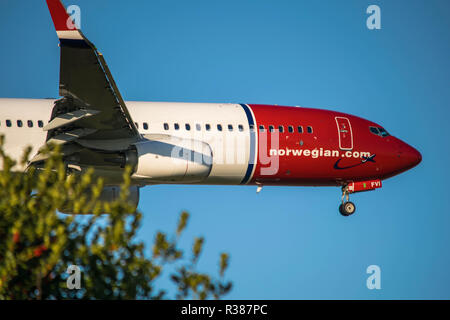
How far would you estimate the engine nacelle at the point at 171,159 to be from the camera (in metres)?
20.4

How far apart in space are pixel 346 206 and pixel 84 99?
448 inches

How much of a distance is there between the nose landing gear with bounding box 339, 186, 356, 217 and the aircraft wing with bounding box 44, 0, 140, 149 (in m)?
9.13

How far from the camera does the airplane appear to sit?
64.0 ft

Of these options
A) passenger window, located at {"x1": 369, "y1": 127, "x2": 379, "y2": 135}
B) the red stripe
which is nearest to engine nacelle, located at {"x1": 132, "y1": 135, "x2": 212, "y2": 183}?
the red stripe

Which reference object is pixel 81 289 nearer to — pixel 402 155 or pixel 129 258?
pixel 129 258

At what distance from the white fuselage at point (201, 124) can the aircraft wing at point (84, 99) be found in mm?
1029

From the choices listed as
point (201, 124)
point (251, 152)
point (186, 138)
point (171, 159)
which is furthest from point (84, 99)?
point (251, 152)

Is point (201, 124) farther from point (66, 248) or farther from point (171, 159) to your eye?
point (66, 248)

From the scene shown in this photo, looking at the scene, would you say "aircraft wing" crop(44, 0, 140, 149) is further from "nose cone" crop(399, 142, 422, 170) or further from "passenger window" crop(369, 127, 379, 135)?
"nose cone" crop(399, 142, 422, 170)

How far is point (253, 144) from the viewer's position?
23219 mm

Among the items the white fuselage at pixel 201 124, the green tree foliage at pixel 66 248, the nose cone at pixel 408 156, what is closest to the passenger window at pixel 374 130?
the nose cone at pixel 408 156

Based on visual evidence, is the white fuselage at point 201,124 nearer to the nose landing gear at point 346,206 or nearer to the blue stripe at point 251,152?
the blue stripe at point 251,152

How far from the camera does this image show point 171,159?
20.5 metres
